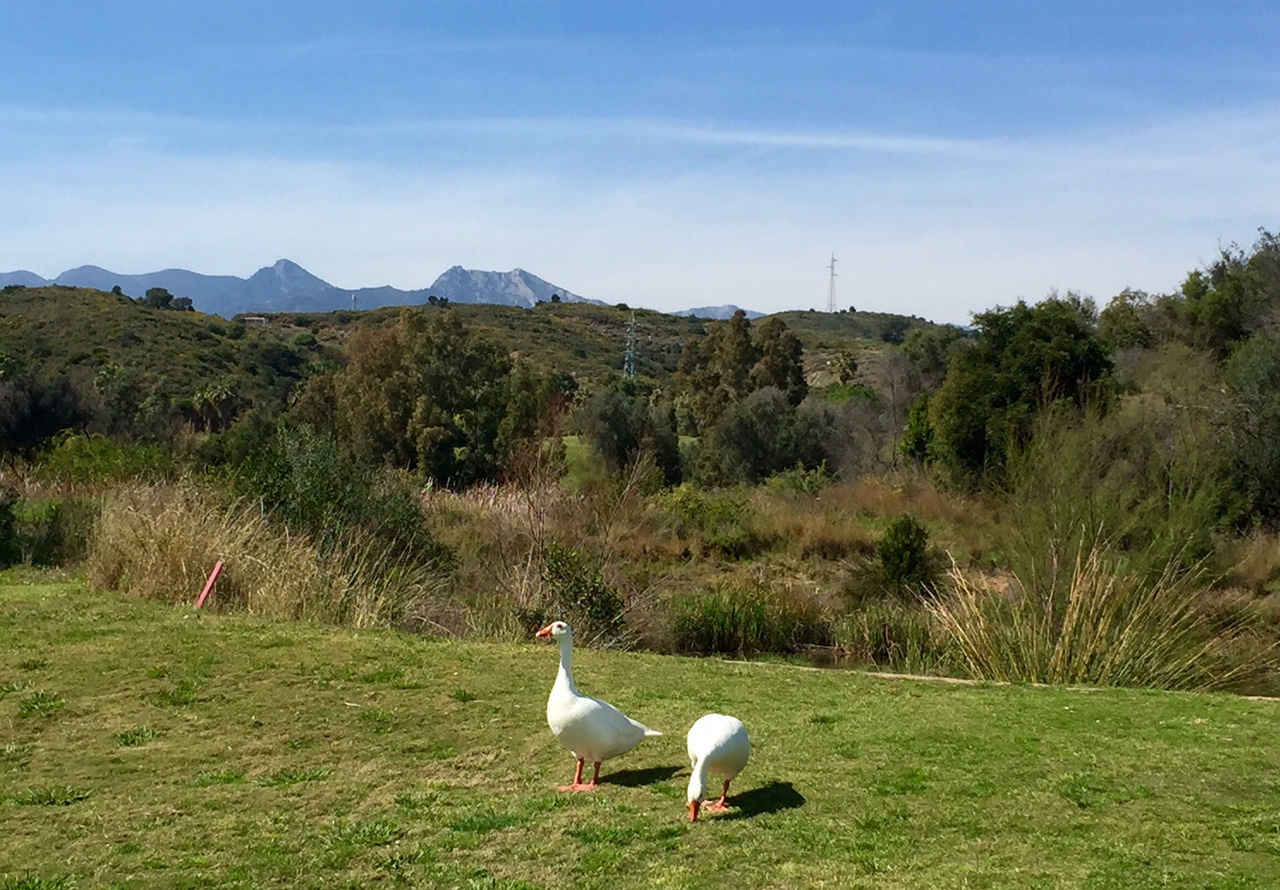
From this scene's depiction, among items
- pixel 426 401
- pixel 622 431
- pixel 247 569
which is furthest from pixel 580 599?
pixel 622 431

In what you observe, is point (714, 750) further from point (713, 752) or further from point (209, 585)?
point (209, 585)

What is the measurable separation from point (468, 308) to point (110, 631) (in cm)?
7770

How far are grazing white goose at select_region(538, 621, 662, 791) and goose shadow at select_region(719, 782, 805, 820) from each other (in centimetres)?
59

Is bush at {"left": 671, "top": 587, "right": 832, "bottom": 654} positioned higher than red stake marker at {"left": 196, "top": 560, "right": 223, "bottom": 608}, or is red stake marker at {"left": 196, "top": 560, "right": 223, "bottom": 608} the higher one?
red stake marker at {"left": 196, "top": 560, "right": 223, "bottom": 608}

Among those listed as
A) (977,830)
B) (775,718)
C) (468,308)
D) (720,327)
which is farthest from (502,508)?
(468,308)

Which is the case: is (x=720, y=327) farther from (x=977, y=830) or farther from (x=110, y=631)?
(x=977, y=830)

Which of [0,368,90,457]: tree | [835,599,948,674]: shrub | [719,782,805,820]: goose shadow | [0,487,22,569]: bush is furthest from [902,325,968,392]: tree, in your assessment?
[719,782,805,820]: goose shadow

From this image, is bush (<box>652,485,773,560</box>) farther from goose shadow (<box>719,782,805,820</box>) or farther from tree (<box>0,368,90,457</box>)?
goose shadow (<box>719,782,805,820</box>)

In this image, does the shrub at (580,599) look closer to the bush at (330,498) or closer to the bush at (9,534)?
the bush at (330,498)

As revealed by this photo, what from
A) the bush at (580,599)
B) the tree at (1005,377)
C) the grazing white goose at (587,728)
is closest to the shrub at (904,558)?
the tree at (1005,377)

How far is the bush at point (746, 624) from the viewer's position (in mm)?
16359

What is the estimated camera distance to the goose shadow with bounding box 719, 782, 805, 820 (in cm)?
554

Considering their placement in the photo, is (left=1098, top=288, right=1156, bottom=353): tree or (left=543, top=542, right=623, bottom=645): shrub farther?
(left=1098, top=288, right=1156, bottom=353): tree

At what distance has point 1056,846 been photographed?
5121mm
